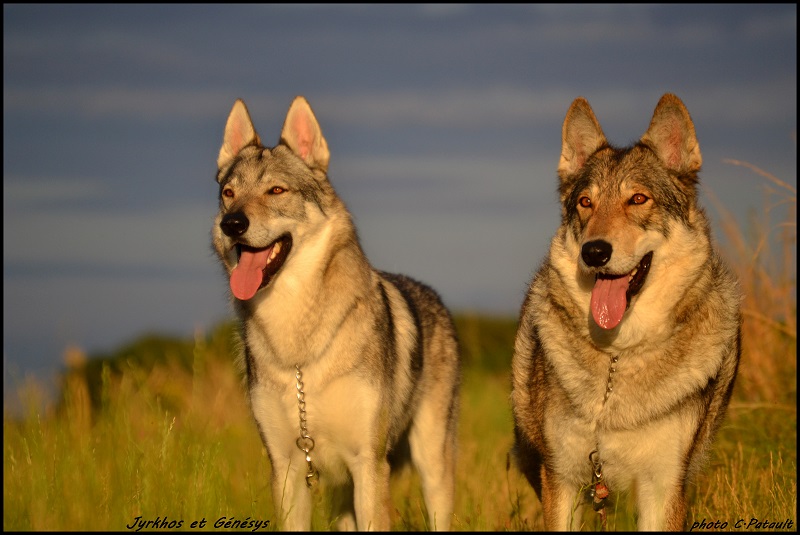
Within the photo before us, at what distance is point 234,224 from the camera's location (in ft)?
17.1

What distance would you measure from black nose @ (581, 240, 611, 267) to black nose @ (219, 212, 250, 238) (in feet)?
6.64

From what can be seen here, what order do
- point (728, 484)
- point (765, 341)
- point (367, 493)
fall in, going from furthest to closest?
point (765, 341), point (728, 484), point (367, 493)

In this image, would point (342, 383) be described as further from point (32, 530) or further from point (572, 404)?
point (32, 530)

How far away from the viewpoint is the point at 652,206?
479cm

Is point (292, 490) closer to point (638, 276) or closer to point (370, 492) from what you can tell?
point (370, 492)

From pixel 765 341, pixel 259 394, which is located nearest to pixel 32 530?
pixel 259 394

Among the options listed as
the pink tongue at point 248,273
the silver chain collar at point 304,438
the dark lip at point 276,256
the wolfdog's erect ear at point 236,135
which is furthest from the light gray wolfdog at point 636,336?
the wolfdog's erect ear at point 236,135

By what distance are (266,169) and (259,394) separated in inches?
57.8

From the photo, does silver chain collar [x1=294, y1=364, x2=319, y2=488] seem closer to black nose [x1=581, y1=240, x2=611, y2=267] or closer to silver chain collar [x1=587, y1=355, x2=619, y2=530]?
silver chain collar [x1=587, y1=355, x2=619, y2=530]

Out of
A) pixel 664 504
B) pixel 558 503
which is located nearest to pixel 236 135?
pixel 558 503

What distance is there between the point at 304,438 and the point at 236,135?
92.1 inches

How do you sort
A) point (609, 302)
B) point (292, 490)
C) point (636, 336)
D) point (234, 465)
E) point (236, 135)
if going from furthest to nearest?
point (234, 465)
point (236, 135)
point (292, 490)
point (636, 336)
point (609, 302)

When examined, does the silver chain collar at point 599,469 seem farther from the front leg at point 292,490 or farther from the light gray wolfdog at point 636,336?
the front leg at point 292,490

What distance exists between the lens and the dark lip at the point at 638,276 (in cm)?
475
